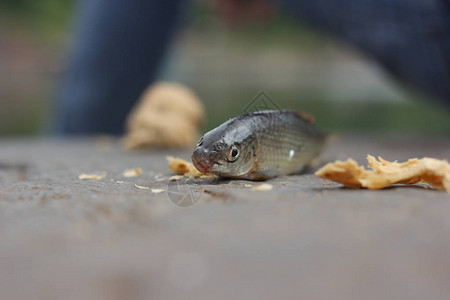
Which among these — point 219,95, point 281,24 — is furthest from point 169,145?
point 281,24

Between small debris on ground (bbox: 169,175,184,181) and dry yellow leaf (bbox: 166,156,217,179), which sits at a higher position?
dry yellow leaf (bbox: 166,156,217,179)

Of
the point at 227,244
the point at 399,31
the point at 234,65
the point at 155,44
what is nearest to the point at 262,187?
the point at 227,244

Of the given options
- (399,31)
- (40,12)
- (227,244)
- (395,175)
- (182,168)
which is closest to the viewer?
(227,244)

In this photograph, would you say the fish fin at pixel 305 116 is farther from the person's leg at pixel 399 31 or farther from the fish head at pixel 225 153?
the person's leg at pixel 399 31

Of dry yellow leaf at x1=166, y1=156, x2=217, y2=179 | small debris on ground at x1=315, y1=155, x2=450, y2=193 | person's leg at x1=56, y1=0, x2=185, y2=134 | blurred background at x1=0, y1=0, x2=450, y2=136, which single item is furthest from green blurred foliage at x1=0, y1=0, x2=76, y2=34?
small debris on ground at x1=315, y1=155, x2=450, y2=193

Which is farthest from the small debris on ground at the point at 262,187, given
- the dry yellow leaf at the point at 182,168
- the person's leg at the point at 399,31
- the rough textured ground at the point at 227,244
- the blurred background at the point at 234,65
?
the blurred background at the point at 234,65

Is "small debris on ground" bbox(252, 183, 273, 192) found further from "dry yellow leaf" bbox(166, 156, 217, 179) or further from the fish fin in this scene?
the fish fin

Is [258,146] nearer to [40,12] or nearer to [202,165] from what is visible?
[202,165]
